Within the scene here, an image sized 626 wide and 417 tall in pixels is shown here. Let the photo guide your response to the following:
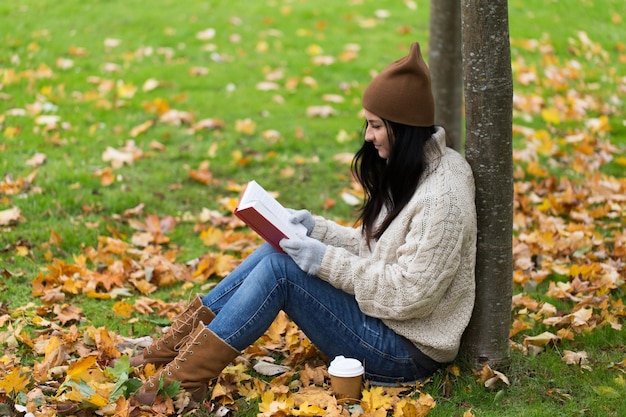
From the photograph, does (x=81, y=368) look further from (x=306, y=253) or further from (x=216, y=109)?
(x=216, y=109)

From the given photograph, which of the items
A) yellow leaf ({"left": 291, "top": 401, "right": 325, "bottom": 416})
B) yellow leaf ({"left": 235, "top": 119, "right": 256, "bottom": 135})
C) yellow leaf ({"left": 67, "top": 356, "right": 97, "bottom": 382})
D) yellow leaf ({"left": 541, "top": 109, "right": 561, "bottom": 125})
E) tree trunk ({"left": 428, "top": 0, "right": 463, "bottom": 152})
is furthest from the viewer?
yellow leaf ({"left": 541, "top": 109, "right": 561, "bottom": 125})

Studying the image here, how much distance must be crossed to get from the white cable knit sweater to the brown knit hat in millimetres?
143

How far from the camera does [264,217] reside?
3127 mm

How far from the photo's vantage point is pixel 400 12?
961cm

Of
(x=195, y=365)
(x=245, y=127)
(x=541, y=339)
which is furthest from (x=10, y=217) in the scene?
(x=541, y=339)

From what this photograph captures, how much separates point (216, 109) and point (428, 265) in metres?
4.44

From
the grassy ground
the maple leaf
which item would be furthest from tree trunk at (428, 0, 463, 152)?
the maple leaf

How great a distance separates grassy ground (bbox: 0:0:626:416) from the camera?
3.94 metres

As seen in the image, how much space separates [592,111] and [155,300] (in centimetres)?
483

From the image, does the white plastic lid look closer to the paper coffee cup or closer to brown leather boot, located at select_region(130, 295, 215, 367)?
the paper coffee cup

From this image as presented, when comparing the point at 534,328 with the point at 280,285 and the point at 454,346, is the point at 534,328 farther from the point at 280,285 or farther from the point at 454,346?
the point at 280,285

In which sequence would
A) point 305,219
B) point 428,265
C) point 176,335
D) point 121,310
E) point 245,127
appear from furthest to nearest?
point 245,127
point 121,310
point 305,219
point 176,335
point 428,265

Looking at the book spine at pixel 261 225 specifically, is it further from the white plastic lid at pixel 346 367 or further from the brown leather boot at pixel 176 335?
the white plastic lid at pixel 346 367

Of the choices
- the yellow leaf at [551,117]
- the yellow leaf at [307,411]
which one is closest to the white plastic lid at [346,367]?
the yellow leaf at [307,411]
